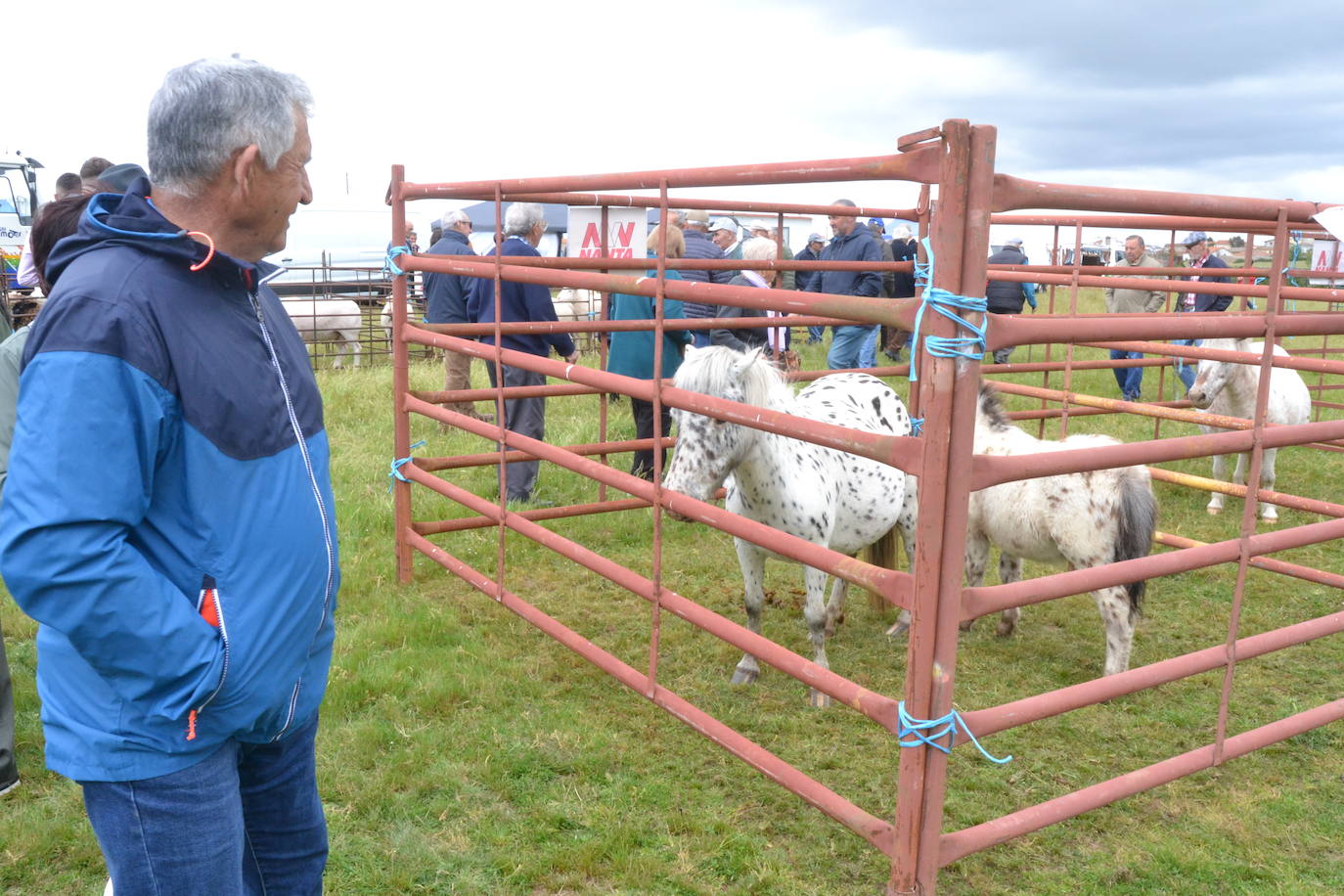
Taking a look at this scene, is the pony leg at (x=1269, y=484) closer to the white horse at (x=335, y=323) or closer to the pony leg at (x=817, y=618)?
the pony leg at (x=817, y=618)

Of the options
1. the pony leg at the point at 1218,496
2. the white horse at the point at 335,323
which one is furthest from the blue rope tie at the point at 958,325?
the white horse at the point at 335,323

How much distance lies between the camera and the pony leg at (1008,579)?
4922mm

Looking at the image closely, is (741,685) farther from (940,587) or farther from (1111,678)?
(940,587)

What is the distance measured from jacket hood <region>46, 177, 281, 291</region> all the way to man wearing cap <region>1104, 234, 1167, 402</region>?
981 centimetres

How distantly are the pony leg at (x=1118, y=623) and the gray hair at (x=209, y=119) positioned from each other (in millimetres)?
3799

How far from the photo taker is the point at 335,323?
46.9ft

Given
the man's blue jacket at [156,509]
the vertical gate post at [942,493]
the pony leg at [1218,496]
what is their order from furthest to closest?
1. the pony leg at [1218,496]
2. the vertical gate post at [942,493]
3. the man's blue jacket at [156,509]

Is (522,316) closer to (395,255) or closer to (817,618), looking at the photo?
(395,255)

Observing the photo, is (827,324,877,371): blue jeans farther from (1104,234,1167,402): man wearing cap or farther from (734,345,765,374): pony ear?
(734,345,765,374): pony ear

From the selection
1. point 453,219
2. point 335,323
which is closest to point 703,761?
point 453,219

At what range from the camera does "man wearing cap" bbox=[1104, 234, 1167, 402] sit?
10.6 metres

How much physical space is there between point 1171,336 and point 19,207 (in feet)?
67.0

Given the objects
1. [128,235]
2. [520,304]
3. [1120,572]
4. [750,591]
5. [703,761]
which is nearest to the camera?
[128,235]

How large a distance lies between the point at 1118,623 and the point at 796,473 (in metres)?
1.54
